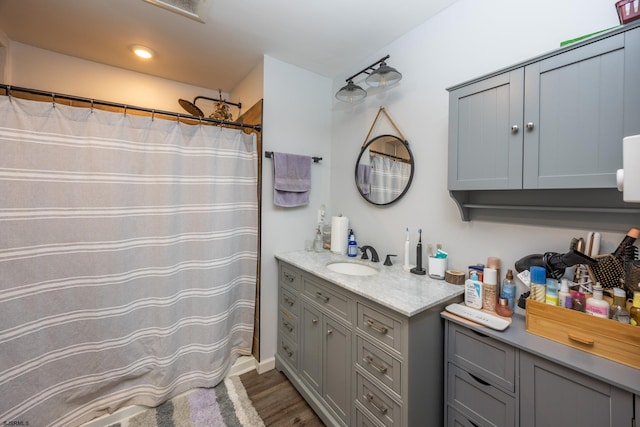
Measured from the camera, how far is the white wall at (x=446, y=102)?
116 cm

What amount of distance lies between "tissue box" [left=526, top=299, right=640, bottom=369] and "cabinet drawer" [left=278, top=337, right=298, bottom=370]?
56.8 inches

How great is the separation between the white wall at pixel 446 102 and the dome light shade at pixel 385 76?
6.0 inches

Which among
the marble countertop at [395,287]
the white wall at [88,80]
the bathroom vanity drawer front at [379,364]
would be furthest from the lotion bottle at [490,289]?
the white wall at [88,80]

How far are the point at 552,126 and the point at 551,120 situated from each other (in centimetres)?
→ 2

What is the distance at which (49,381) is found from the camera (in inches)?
55.2

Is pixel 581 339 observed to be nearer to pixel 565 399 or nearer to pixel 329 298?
pixel 565 399

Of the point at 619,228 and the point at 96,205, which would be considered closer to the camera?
the point at 619,228

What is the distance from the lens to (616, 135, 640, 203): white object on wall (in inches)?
29.4

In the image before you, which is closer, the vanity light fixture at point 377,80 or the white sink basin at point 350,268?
the vanity light fixture at point 377,80

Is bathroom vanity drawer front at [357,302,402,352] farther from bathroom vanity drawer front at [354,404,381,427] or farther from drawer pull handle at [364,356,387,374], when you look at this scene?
bathroom vanity drawer front at [354,404,381,427]

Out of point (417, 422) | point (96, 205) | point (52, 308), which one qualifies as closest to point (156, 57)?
point (96, 205)

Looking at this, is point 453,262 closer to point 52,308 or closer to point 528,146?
point 528,146

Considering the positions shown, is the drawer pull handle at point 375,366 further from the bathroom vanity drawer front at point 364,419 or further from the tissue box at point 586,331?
the tissue box at point 586,331

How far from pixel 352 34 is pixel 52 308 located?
8.19 feet
